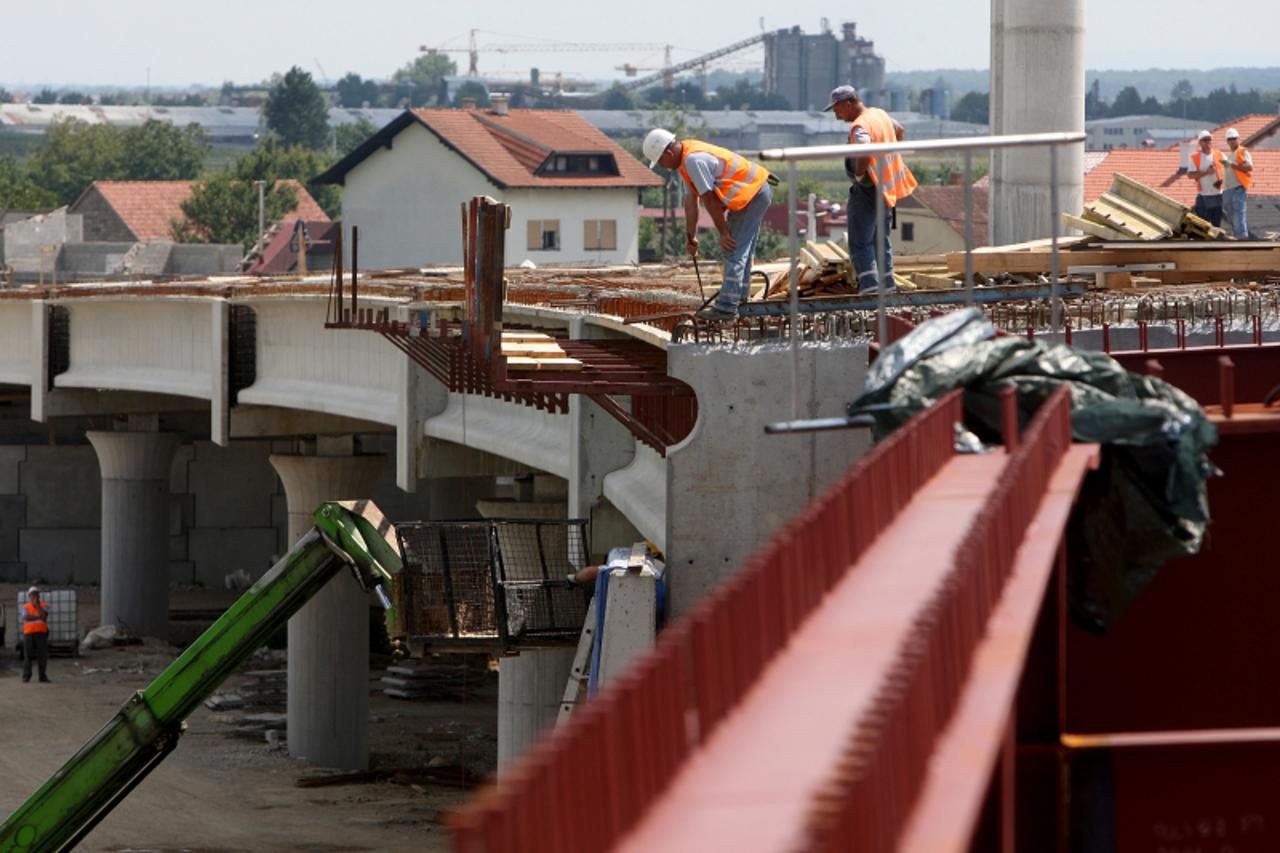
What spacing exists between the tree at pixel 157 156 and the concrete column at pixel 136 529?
500 ft

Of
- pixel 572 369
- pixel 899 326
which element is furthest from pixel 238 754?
pixel 899 326

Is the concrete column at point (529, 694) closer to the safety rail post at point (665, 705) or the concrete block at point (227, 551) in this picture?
the safety rail post at point (665, 705)

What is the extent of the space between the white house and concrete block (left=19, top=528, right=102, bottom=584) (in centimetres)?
4010

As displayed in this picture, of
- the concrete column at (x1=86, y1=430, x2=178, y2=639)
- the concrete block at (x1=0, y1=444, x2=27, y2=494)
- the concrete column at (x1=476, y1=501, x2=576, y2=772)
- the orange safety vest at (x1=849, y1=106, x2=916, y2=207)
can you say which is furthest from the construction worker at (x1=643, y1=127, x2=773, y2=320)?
the concrete block at (x1=0, y1=444, x2=27, y2=494)

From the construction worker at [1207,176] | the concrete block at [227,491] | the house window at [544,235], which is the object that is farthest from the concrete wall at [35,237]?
the construction worker at [1207,176]

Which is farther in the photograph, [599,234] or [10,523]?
[599,234]

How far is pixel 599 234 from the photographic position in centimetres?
9856

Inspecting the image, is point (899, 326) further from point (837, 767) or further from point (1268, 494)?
point (837, 767)

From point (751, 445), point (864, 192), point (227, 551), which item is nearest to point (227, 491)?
point (227, 551)

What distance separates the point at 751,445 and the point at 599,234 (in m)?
84.3

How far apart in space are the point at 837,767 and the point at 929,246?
318ft

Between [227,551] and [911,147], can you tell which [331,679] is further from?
[911,147]

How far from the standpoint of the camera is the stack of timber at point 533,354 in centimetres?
1707

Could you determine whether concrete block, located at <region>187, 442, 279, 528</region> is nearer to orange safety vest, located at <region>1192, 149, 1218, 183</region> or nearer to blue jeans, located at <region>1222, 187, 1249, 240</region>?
blue jeans, located at <region>1222, 187, 1249, 240</region>
